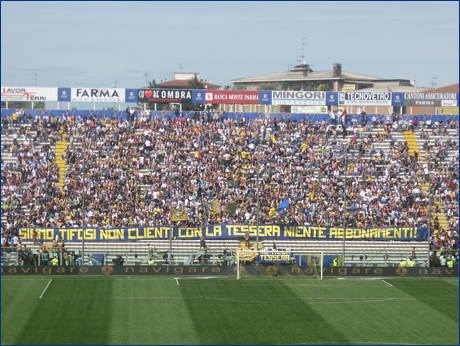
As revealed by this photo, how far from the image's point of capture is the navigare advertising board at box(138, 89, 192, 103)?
6519 centimetres

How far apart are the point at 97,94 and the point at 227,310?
120ft

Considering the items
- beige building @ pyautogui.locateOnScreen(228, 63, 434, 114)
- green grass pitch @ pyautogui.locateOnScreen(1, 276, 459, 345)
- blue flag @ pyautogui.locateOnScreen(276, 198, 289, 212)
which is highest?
beige building @ pyautogui.locateOnScreen(228, 63, 434, 114)

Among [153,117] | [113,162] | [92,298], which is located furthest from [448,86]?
[92,298]

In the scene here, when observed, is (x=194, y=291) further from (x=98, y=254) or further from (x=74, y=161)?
(x=74, y=161)

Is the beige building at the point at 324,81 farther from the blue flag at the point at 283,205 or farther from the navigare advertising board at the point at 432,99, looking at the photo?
the blue flag at the point at 283,205

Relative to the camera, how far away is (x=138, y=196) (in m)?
53.1

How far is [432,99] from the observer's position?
67.5 metres

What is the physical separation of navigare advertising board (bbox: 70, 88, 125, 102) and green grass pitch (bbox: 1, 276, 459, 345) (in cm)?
2651

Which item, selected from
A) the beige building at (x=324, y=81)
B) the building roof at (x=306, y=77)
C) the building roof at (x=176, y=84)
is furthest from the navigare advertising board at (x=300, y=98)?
the building roof at (x=176, y=84)

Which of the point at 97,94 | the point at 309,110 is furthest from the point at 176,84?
the point at 97,94

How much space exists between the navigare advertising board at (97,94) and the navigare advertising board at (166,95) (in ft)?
5.93

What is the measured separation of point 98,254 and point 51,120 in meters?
18.6

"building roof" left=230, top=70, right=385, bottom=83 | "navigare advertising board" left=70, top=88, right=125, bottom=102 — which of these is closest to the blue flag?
"navigare advertising board" left=70, top=88, right=125, bottom=102

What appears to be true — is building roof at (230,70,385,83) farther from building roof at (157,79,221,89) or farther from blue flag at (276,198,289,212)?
blue flag at (276,198,289,212)
